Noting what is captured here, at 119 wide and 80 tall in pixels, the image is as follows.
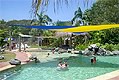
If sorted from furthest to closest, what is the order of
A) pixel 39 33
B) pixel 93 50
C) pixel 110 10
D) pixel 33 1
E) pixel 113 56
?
pixel 39 33 → pixel 110 10 → pixel 93 50 → pixel 113 56 → pixel 33 1

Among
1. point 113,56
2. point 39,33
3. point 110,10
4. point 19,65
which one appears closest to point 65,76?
point 19,65

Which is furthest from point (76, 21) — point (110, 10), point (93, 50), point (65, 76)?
point (65, 76)

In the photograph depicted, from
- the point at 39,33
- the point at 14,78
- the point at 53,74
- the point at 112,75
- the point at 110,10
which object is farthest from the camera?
the point at 39,33

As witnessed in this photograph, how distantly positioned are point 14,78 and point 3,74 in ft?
3.01

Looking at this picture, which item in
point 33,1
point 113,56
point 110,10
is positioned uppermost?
point 110,10

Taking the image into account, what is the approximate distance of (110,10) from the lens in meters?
25.7

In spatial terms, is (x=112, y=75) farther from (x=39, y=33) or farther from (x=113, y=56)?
(x=39, y=33)

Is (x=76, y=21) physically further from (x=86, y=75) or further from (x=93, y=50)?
(x=86, y=75)

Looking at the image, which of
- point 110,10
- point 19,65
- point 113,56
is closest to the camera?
point 19,65

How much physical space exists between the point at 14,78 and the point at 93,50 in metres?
11.7

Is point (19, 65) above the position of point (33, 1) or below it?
below

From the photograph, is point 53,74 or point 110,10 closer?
point 53,74

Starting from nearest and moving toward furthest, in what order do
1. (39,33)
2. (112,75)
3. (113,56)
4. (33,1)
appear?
1. (33,1)
2. (112,75)
3. (113,56)
4. (39,33)

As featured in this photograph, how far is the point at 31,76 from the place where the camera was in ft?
39.8
